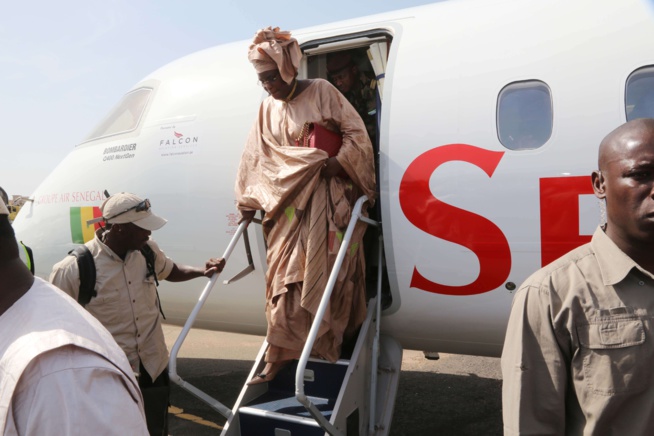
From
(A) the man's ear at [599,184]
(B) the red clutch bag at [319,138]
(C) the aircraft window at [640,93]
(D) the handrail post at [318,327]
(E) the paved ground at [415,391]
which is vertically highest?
(C) the aircraft window at [640,93]

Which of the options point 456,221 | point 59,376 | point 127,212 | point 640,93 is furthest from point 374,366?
point 59,376

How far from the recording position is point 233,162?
4.67m

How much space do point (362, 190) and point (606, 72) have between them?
5.71ft

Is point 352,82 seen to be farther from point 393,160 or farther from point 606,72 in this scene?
point 606,72

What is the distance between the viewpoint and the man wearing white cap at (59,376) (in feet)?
3.54

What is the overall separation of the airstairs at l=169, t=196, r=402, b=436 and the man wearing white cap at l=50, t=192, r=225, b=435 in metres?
0.25

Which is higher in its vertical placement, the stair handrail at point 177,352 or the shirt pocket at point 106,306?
the shirt pocket at point 106,306

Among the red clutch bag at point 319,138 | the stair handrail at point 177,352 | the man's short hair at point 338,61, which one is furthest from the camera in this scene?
the man's short hair at point 338,61

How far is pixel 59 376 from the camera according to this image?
1097 mm

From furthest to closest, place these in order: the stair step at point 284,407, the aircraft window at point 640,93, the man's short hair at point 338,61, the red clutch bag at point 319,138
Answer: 1. the man's short hair at point 338,61
2. the red clutch bag at point 319,138
3. the stair step at point 284,407
4. the aircraft window at point 640,93

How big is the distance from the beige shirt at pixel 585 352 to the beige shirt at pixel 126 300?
8.67 ft

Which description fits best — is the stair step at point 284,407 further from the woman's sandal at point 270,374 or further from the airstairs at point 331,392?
the woman's sandal at point 270,374

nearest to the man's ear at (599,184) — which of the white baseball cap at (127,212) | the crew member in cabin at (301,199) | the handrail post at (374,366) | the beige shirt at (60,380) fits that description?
the beige shirt at (60,380)

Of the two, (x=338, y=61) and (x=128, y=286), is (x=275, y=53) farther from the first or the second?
(x=128, y=286)
